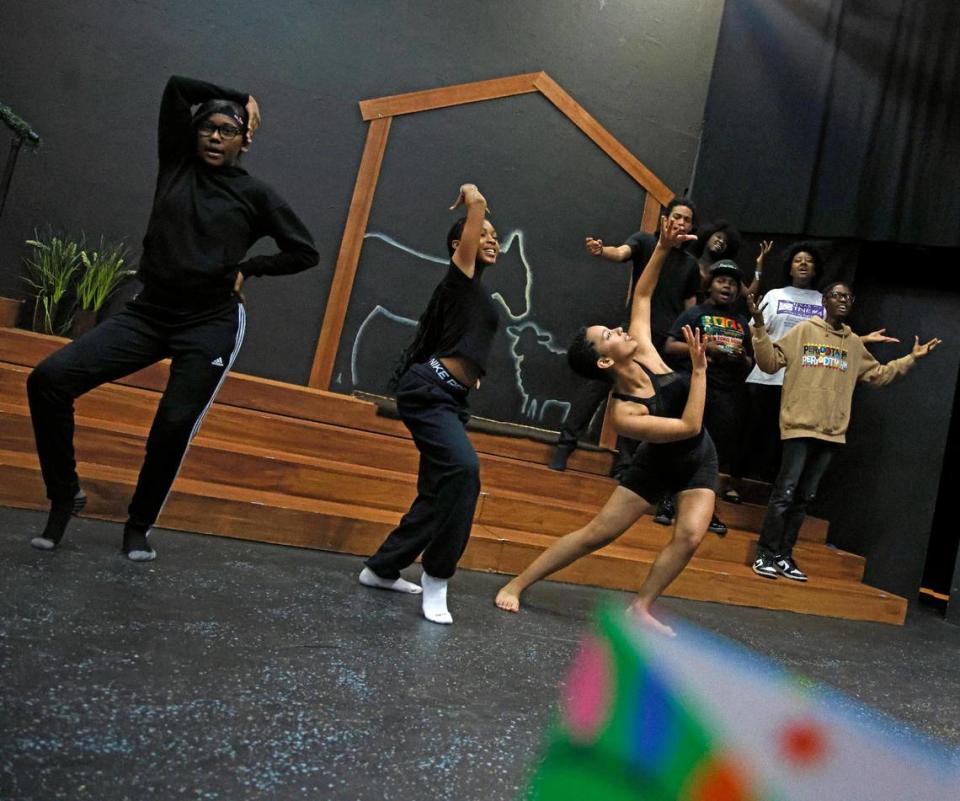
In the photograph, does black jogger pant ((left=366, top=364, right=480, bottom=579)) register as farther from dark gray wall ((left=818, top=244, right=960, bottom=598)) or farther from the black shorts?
dark gray wall ((left=818, top=244, right=960, bottom=598))

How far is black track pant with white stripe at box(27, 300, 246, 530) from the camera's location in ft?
8.63

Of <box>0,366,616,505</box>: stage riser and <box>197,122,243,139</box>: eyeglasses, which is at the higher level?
<box>197,122,243,139</box>: eyeglasses

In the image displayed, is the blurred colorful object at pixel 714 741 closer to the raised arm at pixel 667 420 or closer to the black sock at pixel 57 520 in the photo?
the raised arm at pixel 667 420

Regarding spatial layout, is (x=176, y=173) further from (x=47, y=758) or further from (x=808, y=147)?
(x=808, y=147)

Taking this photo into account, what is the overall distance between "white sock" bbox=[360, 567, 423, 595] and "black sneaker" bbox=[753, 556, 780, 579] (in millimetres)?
2204

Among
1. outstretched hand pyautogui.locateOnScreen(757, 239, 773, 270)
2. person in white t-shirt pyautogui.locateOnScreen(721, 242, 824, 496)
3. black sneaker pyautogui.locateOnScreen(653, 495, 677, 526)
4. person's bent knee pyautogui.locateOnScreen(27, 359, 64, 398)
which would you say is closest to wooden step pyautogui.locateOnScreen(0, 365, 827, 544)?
black sneaker pyautogui.locateOnScreen(653, 495, 677, 526)

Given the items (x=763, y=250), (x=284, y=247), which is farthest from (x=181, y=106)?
(x=763, y=250)

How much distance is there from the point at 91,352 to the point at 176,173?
0.65 metres

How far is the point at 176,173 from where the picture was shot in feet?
9.30

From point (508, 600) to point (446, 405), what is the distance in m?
0.81

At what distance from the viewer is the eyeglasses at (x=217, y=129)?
2.78m

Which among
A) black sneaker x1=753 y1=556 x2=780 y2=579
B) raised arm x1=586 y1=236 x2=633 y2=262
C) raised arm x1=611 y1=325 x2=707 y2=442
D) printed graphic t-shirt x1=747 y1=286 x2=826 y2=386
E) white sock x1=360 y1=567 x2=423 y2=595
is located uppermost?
printed graphic t-shirt x1=747 y1=286 x2=826 y2=386

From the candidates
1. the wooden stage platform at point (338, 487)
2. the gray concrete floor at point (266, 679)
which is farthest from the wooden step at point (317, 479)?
the gray concrete floor at point (266, 679)

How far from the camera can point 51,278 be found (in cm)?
487
